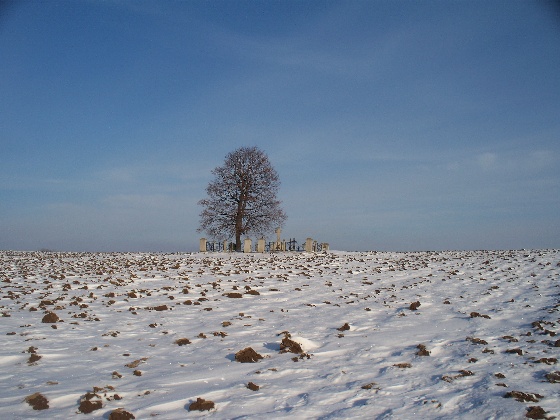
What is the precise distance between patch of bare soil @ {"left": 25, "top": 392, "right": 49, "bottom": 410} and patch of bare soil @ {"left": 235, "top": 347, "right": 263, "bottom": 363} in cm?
254

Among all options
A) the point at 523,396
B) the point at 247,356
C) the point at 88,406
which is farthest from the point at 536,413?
the point at 88,406

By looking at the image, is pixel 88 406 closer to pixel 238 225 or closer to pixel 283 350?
pixel 283 350

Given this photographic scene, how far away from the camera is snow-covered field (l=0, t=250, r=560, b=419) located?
14.4 feet

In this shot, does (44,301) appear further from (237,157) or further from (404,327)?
(237,157)

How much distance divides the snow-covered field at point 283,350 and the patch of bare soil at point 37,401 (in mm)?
20

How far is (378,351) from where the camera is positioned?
629 cm

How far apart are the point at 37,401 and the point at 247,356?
2.75 metres

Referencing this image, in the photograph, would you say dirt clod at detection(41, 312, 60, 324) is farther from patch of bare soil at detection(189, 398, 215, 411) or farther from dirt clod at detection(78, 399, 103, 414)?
patch of bare soil at detection(189, 398, 215, 411)

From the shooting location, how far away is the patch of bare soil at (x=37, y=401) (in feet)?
14.0

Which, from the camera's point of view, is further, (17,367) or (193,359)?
(193,359)

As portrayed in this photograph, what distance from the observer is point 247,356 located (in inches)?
234

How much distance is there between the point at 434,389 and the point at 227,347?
3.38 metres

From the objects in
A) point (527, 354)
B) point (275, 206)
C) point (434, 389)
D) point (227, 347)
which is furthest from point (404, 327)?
point (275, 206)

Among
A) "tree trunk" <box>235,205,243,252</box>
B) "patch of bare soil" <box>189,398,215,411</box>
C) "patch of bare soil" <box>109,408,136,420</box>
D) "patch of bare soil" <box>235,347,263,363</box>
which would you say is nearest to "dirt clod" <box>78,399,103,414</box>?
"patch of bare soil" <box>109,408,136,420</box>
